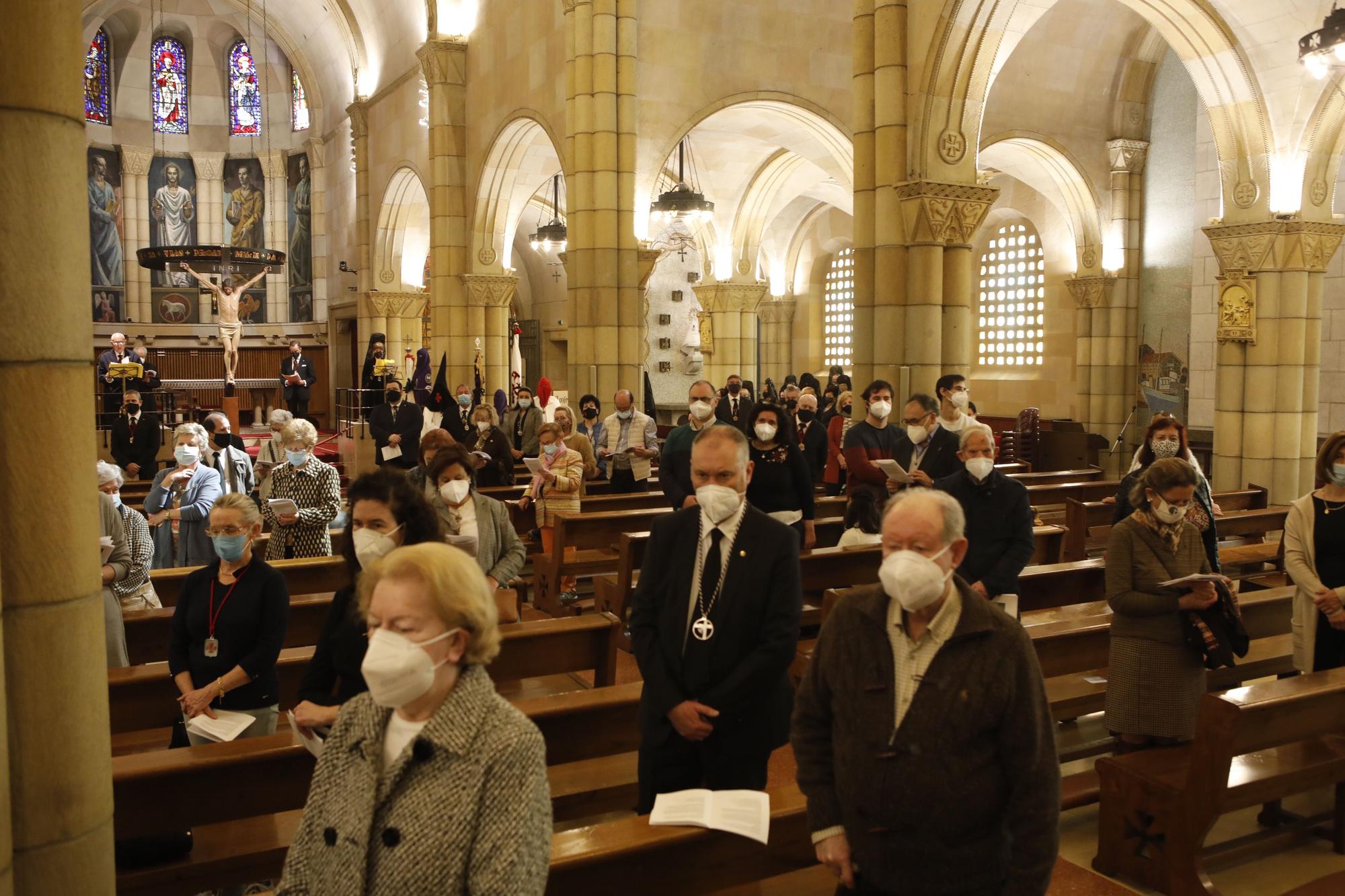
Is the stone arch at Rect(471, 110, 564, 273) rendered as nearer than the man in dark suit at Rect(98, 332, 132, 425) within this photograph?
No

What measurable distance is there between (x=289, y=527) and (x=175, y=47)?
27.4 metres

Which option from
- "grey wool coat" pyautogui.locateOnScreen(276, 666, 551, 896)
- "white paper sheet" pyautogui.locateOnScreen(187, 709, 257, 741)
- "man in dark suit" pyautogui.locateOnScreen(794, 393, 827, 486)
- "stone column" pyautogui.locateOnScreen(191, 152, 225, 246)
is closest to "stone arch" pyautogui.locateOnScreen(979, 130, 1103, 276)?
"man in dark suit" pyautogui.locateOnScreen(794, 393, 827, 486)

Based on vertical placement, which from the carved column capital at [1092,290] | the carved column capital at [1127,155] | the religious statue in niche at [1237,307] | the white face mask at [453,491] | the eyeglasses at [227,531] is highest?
the carved column capital at [1127,155]

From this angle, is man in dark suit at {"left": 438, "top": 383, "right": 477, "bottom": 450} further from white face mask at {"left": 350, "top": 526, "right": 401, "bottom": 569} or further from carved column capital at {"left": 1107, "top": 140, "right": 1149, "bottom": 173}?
carved column capital at {"left": 1107, "top": 140, "right": 1149, "bottom": 173}

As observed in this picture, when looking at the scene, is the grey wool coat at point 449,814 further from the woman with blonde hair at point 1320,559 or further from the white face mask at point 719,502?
the woman with blonde hair at point 1320,559

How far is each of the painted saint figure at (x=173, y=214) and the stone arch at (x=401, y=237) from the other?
8059 millimetres

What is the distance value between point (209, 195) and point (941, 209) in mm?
24581

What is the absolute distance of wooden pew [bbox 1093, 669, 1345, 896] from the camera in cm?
388

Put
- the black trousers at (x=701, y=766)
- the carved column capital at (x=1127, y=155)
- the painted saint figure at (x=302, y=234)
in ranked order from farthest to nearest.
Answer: the painted saint figure at (x=302, y=234) < the carved column capital at (x=1127, y=155) < the black trousers at (x=701, y=766)

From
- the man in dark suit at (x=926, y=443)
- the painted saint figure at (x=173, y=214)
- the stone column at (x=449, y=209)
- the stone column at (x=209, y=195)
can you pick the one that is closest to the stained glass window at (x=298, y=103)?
the stone column at (x=209, y=195)

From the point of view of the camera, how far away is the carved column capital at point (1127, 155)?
17.8m

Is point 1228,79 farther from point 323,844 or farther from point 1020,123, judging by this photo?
point 323,844

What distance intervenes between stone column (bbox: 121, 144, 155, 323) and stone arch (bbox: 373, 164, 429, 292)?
851 cm

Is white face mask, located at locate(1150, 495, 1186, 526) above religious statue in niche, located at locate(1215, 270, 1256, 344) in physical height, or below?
below
